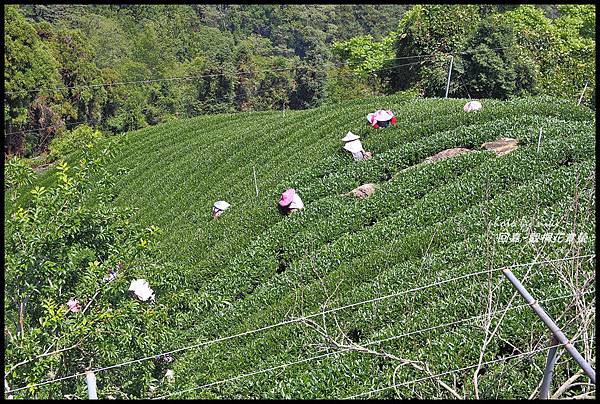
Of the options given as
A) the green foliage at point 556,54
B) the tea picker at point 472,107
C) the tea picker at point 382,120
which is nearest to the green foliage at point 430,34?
the green foliage at point 556,54

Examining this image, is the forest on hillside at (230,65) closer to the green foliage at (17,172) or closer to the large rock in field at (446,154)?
the green foliage at (17,172)

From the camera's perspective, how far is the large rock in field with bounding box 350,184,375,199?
1148cm

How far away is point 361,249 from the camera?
9477 millimetres

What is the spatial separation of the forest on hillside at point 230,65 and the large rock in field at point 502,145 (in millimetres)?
7015

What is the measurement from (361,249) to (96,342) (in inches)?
187

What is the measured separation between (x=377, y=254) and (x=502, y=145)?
4284mm

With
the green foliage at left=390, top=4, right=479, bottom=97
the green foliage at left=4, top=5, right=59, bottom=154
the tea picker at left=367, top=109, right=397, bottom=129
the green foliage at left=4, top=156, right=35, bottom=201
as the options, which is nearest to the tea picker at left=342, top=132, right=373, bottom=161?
the tea picker at left=367, top=109, right=397, bottom=129

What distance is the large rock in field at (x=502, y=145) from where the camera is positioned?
11.5 metres

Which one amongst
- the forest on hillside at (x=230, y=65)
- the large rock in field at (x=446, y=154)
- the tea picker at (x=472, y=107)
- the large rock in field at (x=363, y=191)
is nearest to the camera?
the large rock in field at (x=363, y=191)

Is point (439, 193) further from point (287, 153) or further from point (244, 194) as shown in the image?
point (287, 153)

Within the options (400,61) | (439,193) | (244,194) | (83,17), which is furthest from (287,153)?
(83,17)

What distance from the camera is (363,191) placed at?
38.0ft

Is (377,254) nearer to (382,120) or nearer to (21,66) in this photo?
(382,120)

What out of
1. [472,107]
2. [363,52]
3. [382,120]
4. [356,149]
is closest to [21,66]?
[363,52]
